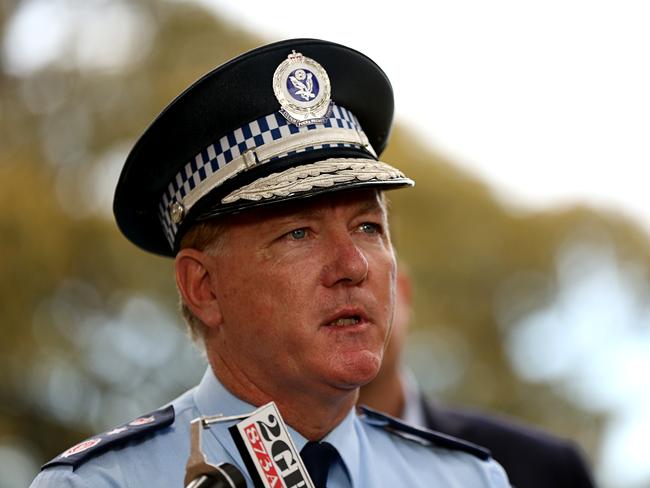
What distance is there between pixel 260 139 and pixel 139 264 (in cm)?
1055

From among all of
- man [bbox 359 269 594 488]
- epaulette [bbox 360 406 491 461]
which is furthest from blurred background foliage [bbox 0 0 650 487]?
epaulette [bbox 360 406 491 461]

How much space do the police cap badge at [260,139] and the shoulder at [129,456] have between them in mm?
504

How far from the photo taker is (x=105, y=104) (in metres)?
14.9

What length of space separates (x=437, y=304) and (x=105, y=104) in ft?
16.5

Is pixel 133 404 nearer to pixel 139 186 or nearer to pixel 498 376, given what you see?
pixel 498 376

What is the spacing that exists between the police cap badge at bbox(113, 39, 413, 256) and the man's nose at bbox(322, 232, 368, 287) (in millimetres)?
155

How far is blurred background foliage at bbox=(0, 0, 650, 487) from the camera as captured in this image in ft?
39.8

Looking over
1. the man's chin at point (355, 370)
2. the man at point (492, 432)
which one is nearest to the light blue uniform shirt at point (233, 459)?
the man's chin at point (355, 370)

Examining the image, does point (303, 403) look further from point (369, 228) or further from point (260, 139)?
point (260, 139)

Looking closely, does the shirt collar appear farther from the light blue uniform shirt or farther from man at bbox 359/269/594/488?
man at bbox 359/269/594/488

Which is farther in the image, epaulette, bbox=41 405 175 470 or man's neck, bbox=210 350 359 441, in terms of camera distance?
man's neck, bbox=210 350 359 441

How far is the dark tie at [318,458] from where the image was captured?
3068 millimetres

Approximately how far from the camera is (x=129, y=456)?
10.0 feet

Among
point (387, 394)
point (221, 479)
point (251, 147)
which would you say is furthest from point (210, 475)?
point (387, 394)
